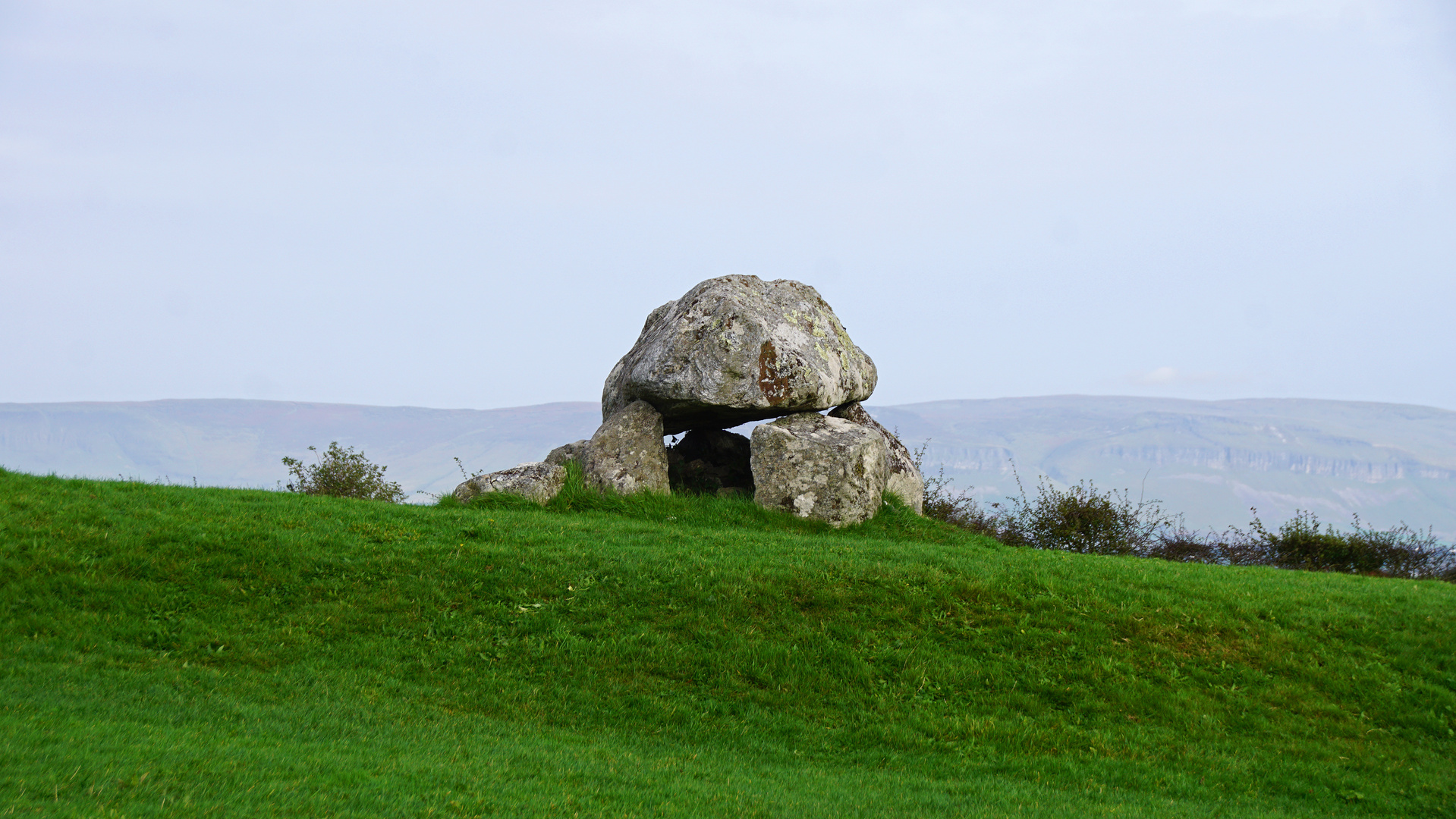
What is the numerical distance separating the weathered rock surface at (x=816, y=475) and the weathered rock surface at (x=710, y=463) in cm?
170

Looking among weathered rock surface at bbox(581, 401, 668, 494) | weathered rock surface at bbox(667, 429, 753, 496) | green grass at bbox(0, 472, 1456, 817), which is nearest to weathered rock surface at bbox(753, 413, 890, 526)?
weathered rock surface at bbox(667, 429, 753, 496)

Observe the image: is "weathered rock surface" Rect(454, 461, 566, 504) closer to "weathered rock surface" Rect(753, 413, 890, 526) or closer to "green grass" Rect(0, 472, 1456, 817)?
"green grass" Rect(0, 472, 1456, 817)

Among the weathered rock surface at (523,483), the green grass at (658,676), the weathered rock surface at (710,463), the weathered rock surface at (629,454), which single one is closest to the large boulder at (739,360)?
the weathered rock surface at (629,454)

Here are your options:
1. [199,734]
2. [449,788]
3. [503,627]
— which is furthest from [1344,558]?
[199,734]

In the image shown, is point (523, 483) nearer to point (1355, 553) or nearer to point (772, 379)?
point (772, 379)

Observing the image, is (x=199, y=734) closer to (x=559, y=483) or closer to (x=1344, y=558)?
(x=559, y=483)

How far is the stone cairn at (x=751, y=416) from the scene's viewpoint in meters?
18.7

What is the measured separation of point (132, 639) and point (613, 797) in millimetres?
7251

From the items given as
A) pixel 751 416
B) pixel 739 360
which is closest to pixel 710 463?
pixel 751 416

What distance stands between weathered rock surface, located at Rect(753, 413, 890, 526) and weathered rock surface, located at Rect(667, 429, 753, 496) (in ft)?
5.58

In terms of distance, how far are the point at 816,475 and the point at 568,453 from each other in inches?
248

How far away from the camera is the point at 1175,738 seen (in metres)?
11.1

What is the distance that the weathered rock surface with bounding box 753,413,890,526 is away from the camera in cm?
1853

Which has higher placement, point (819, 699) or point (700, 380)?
point (700, 380)
